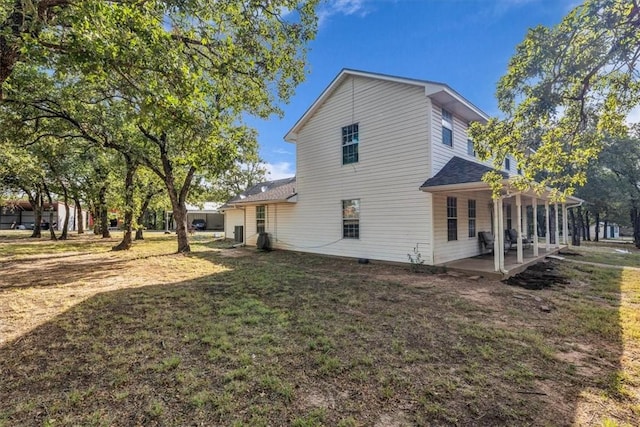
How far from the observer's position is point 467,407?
261 centimetres

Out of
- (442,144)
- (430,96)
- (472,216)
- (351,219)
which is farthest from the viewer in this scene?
(472,216)

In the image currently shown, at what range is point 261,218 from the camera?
15.6m

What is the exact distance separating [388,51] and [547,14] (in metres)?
5.73

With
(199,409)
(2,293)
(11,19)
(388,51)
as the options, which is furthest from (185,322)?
(388,51)

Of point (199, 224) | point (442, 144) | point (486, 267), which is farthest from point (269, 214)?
point (199, 224)

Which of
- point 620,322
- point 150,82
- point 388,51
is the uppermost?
point 388,51

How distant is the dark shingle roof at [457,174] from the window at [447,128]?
2.87 ft

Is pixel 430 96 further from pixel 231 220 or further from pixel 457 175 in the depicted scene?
pixel 231 220

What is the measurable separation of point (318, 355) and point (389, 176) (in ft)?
24.3

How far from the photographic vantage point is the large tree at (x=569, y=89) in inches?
152

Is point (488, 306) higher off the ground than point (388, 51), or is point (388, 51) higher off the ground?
point (388, 51)

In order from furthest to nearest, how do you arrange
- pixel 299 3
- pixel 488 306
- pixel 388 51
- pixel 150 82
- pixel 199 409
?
pixel 388 51 < pixel 299 3 < pixel 488 306 < pixel 150 82 < pixel 199 409

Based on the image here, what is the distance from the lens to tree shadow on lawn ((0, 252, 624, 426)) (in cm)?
253

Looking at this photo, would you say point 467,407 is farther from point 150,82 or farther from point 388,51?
point 388,51
